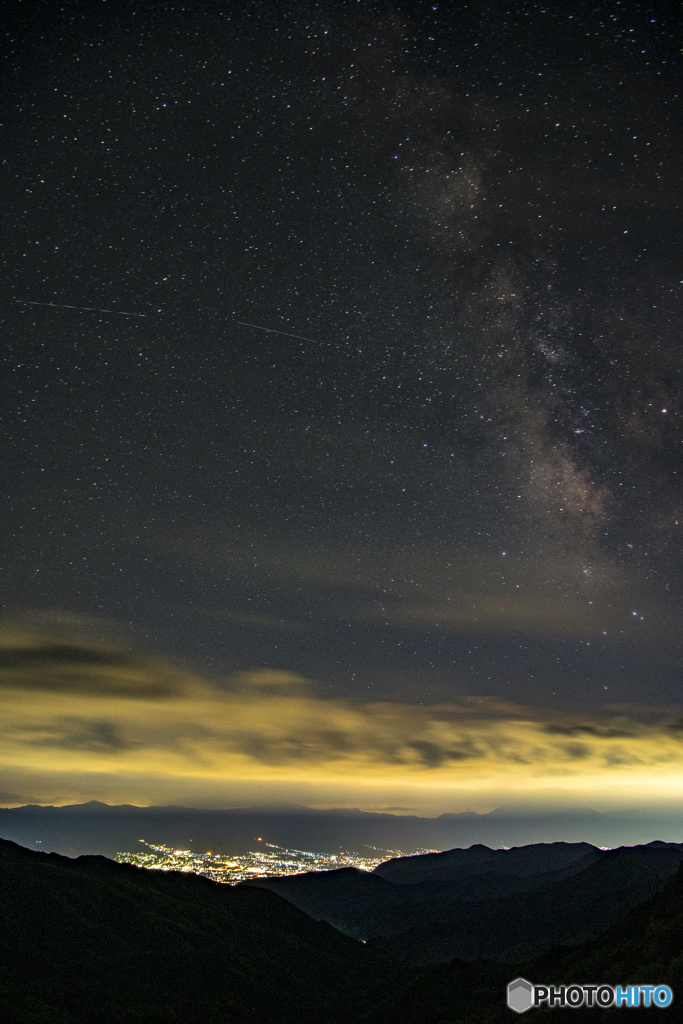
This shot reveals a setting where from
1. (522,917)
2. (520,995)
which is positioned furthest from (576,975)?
(522,917)

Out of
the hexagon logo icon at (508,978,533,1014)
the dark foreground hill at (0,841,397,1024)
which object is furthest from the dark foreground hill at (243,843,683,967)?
the hexagon logo icon at (508,978,533,1014)

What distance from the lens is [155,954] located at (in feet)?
327

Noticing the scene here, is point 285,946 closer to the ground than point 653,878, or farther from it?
closer to the ground

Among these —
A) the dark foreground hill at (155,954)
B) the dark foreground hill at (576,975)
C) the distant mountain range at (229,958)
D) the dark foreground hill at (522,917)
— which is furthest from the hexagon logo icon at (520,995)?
the dark foreground hill at (522,917)

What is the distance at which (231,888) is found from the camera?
461 ft

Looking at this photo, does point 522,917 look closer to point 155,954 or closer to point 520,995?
point 155,954

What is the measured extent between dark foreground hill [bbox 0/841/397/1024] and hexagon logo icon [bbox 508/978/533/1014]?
25089mm

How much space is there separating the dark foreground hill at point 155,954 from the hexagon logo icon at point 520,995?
25.1m

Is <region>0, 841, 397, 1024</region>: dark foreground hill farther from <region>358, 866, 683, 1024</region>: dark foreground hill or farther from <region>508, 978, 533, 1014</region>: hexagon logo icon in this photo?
<region>508, 978, 533, 1014</region>: hexagon logo icon

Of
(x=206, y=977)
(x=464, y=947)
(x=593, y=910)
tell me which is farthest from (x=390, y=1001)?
(x=593, y=910)

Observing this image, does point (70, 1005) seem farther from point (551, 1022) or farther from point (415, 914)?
point (415, 914)

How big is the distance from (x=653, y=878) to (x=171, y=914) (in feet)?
367

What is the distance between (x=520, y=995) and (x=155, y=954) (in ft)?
175

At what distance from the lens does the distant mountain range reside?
251 ft
